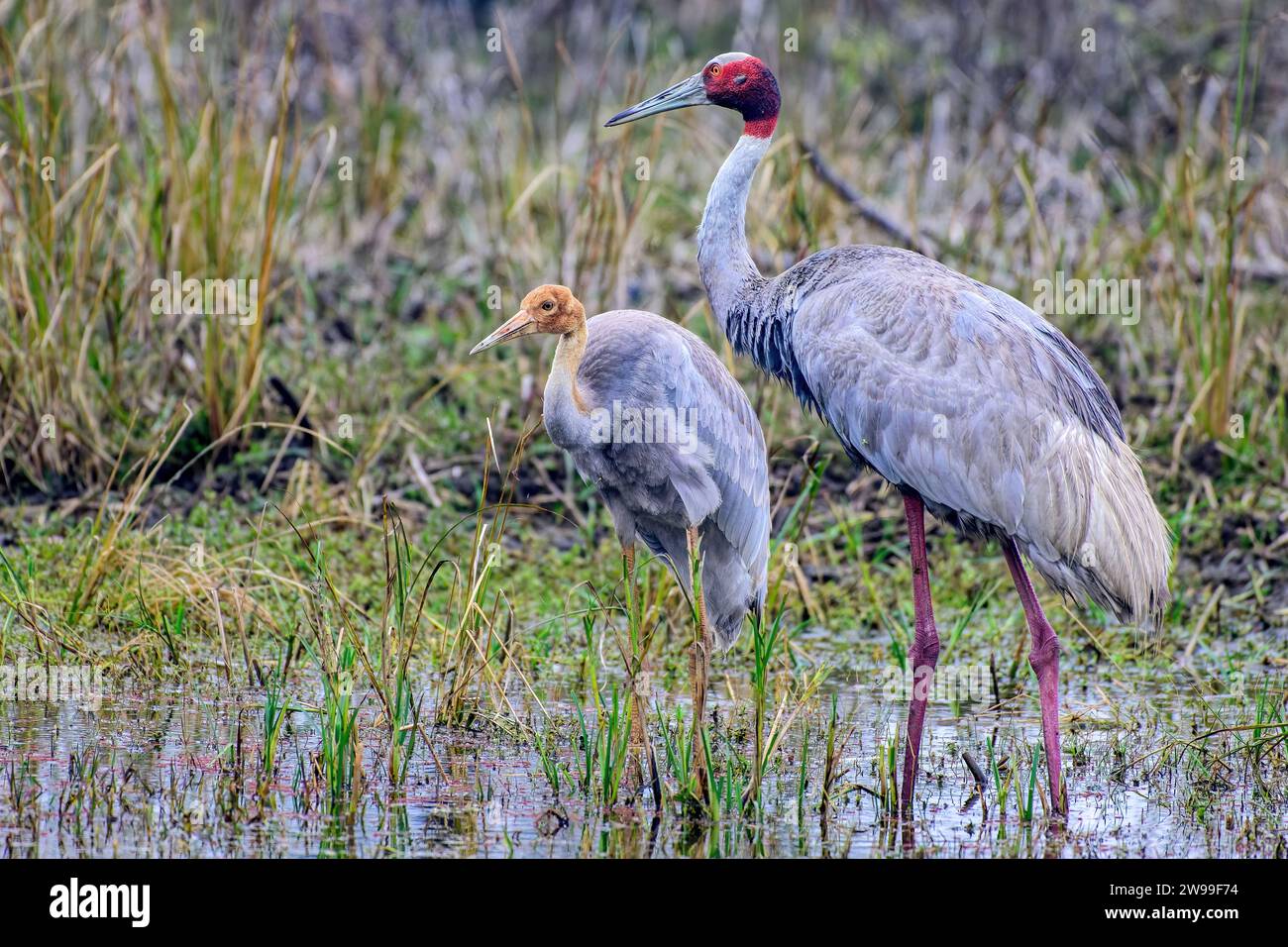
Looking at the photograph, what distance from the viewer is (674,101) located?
6.32m

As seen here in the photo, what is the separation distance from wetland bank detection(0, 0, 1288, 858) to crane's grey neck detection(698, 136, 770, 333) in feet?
2.49

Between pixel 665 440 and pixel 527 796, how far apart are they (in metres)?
1.38

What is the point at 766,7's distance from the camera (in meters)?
13.7

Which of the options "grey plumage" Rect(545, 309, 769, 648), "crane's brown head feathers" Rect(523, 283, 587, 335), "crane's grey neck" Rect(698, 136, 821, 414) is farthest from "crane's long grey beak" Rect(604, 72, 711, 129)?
"crane's brown head feathers" Rect(523, 283, 587, 335)

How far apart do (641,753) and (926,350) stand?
58.5 inches

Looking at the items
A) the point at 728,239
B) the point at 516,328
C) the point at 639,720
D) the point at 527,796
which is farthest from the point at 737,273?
the point at 527,796

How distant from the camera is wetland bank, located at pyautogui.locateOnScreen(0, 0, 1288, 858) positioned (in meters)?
4.92

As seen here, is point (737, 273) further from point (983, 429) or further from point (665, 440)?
point (983, 429)

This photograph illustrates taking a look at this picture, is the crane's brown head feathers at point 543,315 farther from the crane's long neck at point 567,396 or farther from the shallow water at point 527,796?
the shallow water at point 527,796

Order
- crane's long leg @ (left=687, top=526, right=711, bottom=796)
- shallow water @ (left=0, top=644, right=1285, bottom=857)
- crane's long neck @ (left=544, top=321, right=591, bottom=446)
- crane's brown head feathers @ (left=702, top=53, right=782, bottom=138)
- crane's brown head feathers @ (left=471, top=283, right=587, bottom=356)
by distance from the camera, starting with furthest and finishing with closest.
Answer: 1. crane's brown head feathers @ (left=702, top=53, right=782, bottom=138)
2. crane's long neck @ (left=544, top=321, right=591, bottom=446)
3. crane's brown head feathers @ (left=471, top=283, right=587, bottom=356)
4. crane's long leg @ (left=687, top=526, right=711, bottom=796)
5. shallow water @ (left=0, top=644, right=1285, bottom=857)

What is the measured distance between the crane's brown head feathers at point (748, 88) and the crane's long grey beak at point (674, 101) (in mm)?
56

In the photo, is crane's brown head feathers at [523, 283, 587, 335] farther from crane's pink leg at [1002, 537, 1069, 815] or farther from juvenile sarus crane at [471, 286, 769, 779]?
crane's pink leg at [1002, 537, 1069, 815]

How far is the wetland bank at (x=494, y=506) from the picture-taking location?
16.1 ft
